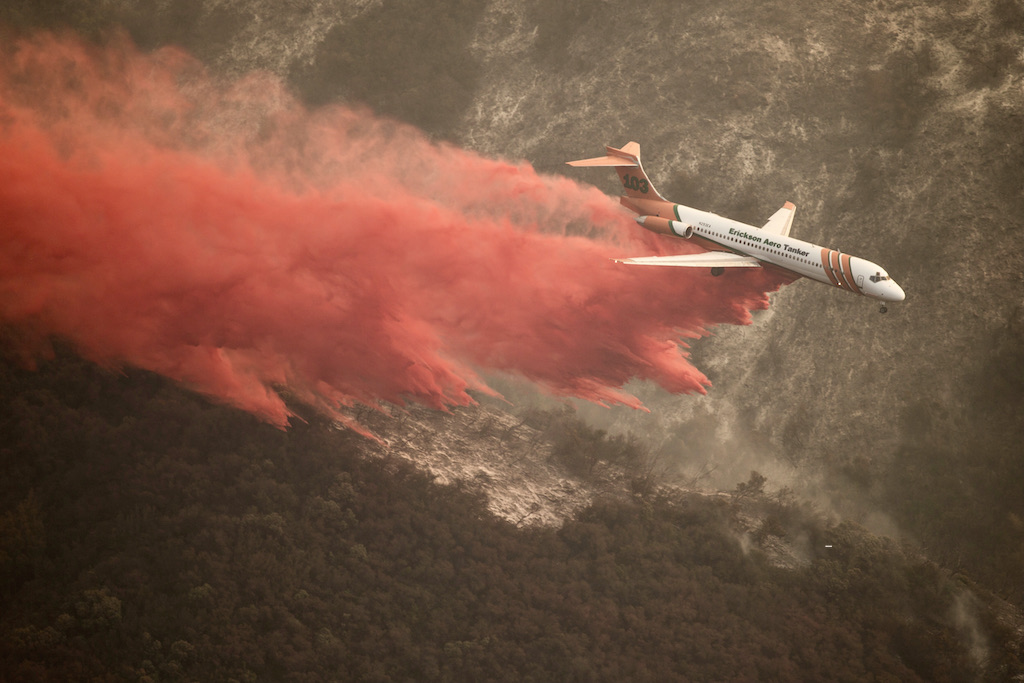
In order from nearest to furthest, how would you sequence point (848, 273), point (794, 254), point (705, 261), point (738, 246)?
point (848, 273) < point (794, 254) < point (705, 261) < point (738, 246)

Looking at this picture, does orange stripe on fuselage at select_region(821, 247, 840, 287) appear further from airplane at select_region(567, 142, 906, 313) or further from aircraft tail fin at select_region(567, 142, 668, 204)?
aircraft tail fin at select_region(567, 142, 668, 204)

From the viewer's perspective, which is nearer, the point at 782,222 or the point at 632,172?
the point at 782,222

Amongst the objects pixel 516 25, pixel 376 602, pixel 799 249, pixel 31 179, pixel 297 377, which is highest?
pixel 516 25

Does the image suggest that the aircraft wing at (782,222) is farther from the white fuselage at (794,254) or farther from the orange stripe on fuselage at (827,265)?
the orange stripe on fuselage at (827,265)

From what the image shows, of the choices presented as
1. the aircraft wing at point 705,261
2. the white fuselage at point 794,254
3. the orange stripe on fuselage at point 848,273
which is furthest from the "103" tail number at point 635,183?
the orange stripe on fuselage at point 848,273

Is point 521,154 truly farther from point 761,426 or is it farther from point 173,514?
point 173,514

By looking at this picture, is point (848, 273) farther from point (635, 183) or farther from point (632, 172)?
point (632, 172)

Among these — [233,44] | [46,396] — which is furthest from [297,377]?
[233,44]

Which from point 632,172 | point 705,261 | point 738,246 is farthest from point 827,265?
point 632,172
